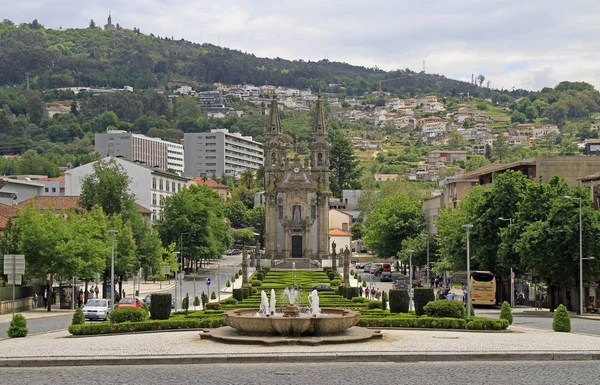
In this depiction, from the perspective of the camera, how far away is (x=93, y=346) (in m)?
35.7

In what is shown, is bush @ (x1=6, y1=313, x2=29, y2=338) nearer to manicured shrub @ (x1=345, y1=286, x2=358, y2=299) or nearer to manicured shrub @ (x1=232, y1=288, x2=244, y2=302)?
manicured shrub @ (x1=232, y1=288, x2=244, y2=302)

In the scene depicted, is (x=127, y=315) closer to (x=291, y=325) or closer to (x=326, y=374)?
(x=291, y=325)

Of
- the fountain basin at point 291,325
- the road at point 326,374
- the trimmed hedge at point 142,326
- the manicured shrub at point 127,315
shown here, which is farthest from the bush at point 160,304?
the road at point 326,374

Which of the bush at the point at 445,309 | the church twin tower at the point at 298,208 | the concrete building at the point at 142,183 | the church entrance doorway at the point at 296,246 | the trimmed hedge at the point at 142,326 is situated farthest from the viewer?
the church entrance doorway at the point at 296,246

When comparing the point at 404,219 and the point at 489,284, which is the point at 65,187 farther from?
the point at 489,284

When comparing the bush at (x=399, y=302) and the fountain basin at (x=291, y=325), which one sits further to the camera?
the bush at (x=399, y=302)

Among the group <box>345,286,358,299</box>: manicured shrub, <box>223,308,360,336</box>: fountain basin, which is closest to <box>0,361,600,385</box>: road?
<box>223,308,360,336</box>: fountain basin

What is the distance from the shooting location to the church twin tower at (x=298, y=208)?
142 meters

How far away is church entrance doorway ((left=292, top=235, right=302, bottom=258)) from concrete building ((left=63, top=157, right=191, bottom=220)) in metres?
19.7

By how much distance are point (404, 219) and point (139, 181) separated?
36.5 m

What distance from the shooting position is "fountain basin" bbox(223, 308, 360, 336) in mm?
36750

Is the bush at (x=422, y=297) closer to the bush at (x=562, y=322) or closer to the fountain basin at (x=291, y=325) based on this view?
the bush at (x=562, y=322)

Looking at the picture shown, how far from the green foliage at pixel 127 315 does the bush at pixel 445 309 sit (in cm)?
1313

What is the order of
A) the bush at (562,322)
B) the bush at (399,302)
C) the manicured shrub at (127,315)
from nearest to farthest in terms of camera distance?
the bush at (562,322)
the manicured shrub at (127,315)
the bush at (399,302)
